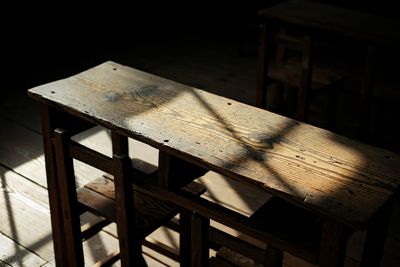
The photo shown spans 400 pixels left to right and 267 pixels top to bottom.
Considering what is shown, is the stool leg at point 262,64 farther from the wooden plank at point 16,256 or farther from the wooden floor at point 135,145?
the wooden plank at point 16,256

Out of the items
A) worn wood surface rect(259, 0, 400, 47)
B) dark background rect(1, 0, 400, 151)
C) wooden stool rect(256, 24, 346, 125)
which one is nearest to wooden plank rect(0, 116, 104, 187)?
dark background rect(1, 0, 400, 151)

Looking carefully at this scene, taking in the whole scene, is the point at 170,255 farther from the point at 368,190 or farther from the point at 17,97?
the point at 17,97

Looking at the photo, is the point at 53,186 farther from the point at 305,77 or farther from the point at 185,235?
the point at 305,77

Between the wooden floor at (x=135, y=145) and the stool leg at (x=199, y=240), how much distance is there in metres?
0.88

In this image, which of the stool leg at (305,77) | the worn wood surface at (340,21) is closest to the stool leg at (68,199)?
the stool leg at (305,77)

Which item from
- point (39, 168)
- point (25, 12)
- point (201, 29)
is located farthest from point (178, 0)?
point (39, 168)

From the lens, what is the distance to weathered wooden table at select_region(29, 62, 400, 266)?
1646 millimetres

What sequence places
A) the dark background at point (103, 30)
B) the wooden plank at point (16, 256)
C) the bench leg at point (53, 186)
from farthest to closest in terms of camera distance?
the dark background at point (103, 30) → the wooden plank at point (16, 256) → the bench leg at point (53, 186)

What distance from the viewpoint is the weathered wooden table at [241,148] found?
1.65 metres

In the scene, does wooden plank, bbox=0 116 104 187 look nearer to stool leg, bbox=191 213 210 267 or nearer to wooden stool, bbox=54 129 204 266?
wooden stool, bbox=54 129 204 266

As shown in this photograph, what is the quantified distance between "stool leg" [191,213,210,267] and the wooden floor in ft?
2.88

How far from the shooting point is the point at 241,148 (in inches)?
72.7

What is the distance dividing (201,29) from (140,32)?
57 centimetres

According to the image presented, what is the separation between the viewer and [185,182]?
6.66 ft
